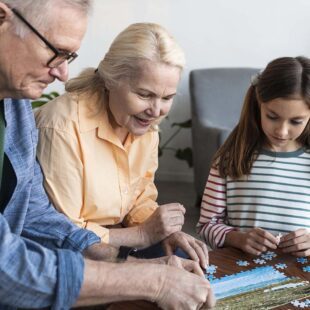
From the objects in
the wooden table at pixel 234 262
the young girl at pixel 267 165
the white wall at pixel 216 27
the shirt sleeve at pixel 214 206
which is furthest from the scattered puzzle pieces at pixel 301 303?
the white wall at pixel 216 27

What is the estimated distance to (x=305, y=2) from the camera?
15.9ft

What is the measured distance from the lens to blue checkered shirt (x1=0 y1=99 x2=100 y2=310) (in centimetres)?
139

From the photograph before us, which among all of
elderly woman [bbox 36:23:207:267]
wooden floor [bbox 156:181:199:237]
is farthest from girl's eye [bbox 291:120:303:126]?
wooden floor [bbox 156:181:199:237]

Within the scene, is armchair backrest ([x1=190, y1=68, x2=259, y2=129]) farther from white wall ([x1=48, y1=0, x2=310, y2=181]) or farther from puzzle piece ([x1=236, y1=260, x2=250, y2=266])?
puzzle piece ([x1=236, y1=260, x2=250, y2=266])

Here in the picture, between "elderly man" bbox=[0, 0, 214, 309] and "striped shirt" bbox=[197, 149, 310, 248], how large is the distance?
52cm

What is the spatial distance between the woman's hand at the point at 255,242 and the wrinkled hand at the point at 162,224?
23 cm

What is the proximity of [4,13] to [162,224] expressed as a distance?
971mm

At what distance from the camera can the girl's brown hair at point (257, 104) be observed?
212 centimetres

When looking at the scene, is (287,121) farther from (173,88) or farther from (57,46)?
(57,46)

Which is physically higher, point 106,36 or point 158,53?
point 158,53

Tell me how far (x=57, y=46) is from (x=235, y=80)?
3171 mm

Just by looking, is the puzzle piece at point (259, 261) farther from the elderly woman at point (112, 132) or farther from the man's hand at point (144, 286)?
the man's hand at point (144, 286)

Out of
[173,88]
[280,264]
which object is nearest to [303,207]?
[280,264]

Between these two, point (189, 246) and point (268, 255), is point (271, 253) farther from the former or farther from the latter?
point (189, 246)
